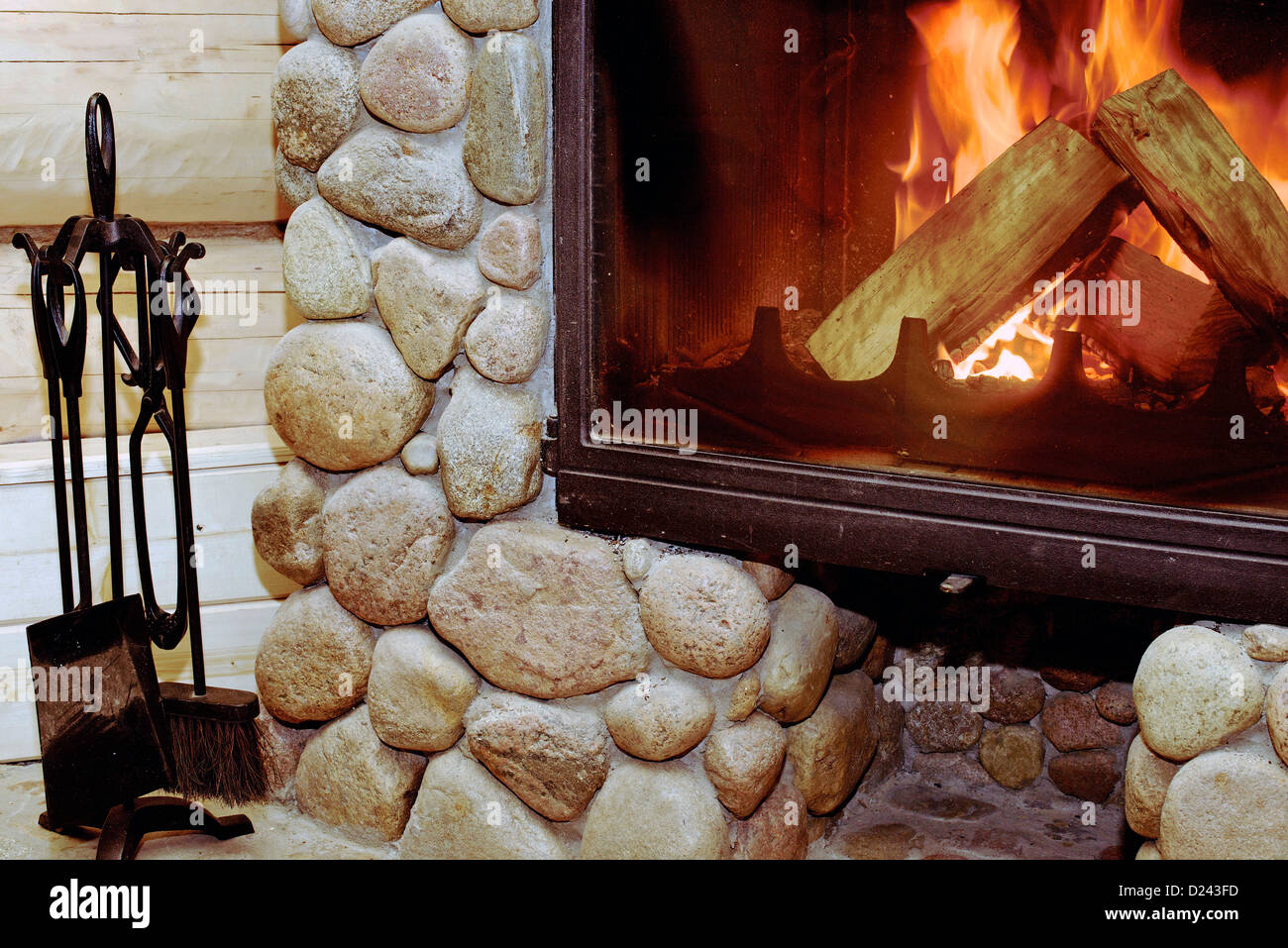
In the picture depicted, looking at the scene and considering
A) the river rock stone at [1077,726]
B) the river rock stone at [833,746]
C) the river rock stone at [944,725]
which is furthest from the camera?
the river rock stone at [944,725]

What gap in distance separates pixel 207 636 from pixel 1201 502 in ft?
5.75

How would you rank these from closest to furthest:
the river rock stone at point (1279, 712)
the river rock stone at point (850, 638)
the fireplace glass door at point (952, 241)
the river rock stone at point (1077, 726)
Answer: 1. the river rock stone at point (1279, 712)
2. the fireplace glass door at point (952, 241)
3. the river rock stone at point (850, 638)
4. the river rock stone at point (1077, 726)

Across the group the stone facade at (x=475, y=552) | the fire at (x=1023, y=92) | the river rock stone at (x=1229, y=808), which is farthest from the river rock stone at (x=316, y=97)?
the river rock stone at (x=1229, y=808)

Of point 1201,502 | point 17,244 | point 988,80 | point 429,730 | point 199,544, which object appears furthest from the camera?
point 199,544

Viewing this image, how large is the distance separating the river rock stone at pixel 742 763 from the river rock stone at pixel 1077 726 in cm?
64

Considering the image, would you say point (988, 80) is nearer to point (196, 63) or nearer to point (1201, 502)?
point (1201, 502)

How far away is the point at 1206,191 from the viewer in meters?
1.38

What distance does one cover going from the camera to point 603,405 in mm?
1714

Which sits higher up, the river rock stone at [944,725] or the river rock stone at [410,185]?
the river rock stone at [410,185]

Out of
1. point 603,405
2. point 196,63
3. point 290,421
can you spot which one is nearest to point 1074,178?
point 603,405

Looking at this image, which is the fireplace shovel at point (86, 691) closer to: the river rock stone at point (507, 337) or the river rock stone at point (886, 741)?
the river rock stone at point (507, 337)

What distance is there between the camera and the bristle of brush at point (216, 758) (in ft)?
6.23

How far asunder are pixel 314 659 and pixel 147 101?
1.13 meters

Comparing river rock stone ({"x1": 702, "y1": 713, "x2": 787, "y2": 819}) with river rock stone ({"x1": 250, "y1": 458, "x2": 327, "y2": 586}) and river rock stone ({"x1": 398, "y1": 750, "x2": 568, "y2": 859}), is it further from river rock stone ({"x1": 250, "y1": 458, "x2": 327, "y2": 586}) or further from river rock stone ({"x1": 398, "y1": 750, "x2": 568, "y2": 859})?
river rock stone ({"x1": 250, "y1": 458, "x2": 327, "y2": 586})
